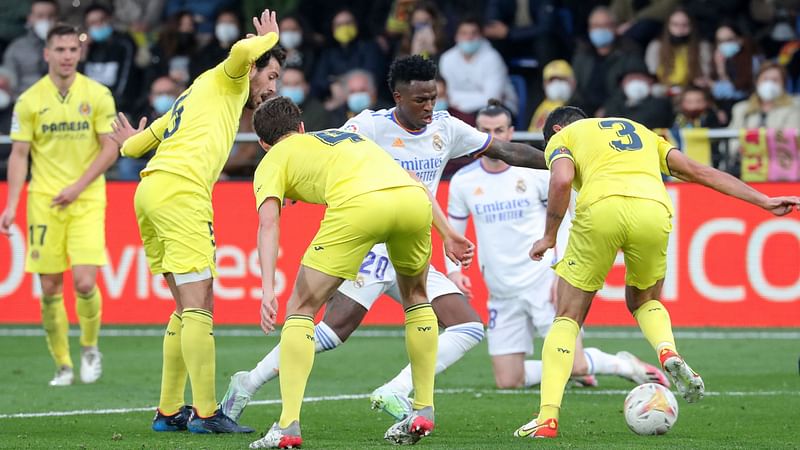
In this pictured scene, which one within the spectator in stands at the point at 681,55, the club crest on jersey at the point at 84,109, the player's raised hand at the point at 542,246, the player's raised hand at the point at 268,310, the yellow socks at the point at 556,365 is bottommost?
the yellow socks at the point at 556,365

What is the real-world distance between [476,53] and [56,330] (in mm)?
7876

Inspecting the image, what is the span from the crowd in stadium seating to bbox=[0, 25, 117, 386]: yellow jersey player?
434 cm

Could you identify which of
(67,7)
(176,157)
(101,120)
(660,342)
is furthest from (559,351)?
(67,7)

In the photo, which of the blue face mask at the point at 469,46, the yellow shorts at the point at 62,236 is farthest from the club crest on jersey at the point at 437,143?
the blue face mask at the point at 469,46

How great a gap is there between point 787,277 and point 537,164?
6.43 metres

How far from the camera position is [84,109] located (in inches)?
458

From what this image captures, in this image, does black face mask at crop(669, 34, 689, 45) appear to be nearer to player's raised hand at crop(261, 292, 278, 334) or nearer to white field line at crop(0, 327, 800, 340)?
white field line at crop(0, 327, 800, 340)

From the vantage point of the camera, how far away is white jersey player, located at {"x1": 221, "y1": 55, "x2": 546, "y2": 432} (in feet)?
28.8

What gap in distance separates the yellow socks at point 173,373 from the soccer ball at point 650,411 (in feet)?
8.61

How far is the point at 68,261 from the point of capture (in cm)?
1180

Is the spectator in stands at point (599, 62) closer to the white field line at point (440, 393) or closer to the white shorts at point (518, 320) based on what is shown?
the white shorts at point (518, 320)

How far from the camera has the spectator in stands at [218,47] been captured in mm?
19203

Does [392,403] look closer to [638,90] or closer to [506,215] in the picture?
[506,215]

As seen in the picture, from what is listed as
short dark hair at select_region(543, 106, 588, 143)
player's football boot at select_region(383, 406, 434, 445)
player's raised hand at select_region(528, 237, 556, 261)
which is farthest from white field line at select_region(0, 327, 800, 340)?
player's football boot at select_region(383, 406, 434, 445)
